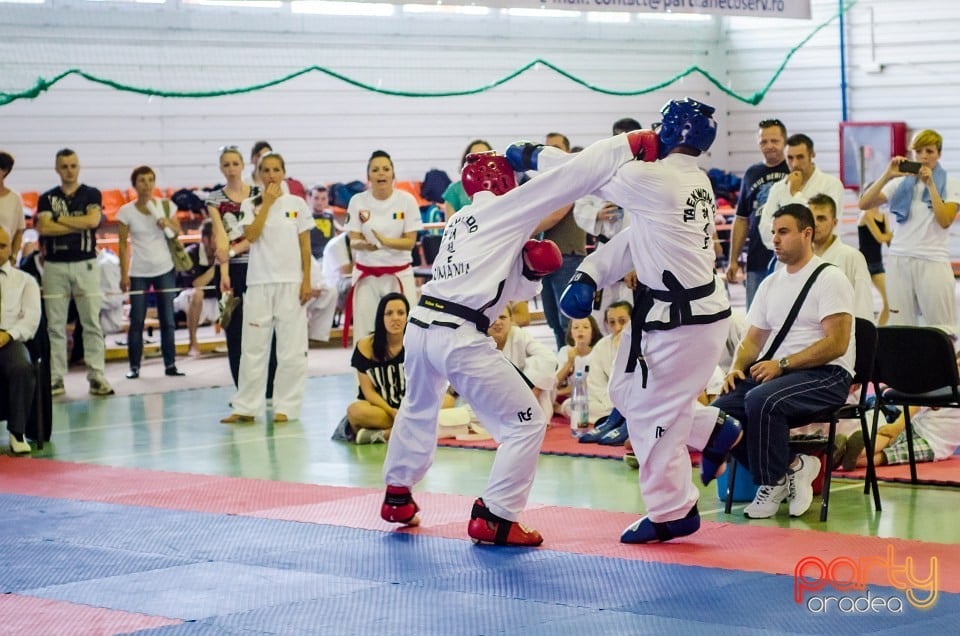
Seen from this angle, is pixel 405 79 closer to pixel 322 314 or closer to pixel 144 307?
pixel 322 314

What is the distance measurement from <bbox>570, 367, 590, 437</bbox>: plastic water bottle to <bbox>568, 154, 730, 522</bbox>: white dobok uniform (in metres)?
2.94

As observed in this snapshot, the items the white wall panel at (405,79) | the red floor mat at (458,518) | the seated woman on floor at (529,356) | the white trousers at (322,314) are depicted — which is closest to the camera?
the red floor mat at (458,518)

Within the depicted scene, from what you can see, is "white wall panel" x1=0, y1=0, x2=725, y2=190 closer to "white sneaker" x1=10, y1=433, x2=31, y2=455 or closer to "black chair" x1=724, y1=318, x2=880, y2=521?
"white sneaker" x1=10, y1=433, x2=31, y2=455

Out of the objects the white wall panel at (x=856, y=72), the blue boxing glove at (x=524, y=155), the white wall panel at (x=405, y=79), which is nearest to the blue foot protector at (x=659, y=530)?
the blue boxing glove at (x=524, y=155)

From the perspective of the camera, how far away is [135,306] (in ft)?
39.0

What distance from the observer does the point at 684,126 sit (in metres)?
5.56

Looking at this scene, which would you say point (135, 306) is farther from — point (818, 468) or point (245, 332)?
point (818, 468)

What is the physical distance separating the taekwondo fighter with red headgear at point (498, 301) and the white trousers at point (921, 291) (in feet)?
15.5

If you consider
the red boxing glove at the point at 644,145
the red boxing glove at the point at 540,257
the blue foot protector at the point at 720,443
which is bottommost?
the blue foot protector at the point at 720,443

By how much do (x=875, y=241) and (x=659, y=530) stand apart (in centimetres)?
745

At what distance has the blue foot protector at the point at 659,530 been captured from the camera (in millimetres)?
5652

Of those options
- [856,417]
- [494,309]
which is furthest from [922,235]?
[494,309]

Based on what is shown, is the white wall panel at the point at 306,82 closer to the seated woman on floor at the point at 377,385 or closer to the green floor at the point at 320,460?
the green floor at the point at 320,460

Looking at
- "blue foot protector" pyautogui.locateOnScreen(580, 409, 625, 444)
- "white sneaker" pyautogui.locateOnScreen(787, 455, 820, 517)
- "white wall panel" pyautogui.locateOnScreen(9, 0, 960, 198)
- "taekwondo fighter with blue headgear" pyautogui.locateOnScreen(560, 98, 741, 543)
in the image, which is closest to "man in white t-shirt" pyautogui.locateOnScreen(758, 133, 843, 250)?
"blue foot protector" pyautogui.locateOnScreen(580, 409, 625, 444)
